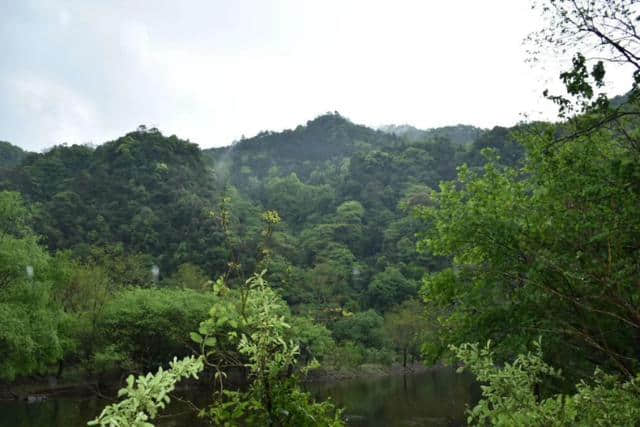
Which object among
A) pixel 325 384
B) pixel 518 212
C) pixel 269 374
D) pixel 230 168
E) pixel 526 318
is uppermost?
pixel 230 168

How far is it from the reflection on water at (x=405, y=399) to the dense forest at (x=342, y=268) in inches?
116

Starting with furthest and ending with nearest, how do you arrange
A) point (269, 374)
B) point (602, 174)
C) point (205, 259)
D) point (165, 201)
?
point (165, 201) → point (205, 259) → point (602, 174) → point (269, 374)

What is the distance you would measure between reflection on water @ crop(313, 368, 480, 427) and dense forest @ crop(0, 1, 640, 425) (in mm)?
2940

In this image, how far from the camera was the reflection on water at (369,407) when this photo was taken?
21.0 metres

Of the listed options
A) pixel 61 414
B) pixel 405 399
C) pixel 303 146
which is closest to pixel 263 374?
pixel 61 414

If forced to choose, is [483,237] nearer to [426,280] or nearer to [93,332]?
[426,280]

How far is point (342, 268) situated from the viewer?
197 ft

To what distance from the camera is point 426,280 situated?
1307 centimetres

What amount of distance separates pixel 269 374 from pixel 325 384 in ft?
122

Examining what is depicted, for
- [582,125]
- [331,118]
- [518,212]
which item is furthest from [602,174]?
[331,118]

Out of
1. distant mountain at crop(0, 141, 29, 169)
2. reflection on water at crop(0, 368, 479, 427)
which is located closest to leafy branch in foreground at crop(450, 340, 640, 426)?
reflection on water at crop(0, 368, 479, 427)

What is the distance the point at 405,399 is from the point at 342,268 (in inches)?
1252

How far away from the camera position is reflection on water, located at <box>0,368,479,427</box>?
829 inches

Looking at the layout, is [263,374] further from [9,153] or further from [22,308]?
[9,153]
